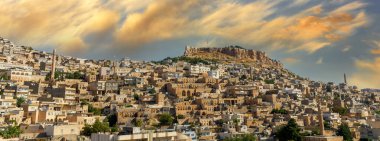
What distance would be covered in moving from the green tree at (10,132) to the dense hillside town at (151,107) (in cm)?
7

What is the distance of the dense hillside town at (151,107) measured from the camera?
1369 inches

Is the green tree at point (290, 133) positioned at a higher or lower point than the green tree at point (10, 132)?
lower

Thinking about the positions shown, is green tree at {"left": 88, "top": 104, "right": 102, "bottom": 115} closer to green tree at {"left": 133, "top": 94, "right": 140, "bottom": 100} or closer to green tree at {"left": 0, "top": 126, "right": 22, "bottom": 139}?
green tree at {"left": 133, "top": 94, "right": 140, "bottom": 100}

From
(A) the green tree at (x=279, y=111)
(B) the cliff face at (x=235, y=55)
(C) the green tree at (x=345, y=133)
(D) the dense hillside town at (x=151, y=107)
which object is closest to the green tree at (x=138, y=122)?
(D) the dense hillside town at (x=151, y=107)

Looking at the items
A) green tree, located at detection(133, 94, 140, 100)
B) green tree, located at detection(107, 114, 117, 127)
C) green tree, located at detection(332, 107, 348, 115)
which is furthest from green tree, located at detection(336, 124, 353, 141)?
green tree, located at detection(133, 94, 140, 100)

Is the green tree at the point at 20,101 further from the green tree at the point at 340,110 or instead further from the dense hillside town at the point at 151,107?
the green tree at the point at 340,110

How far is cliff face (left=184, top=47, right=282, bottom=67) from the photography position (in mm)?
113562

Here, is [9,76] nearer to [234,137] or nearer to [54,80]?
[54,80]

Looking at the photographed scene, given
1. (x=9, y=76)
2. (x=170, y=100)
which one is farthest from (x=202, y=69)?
(x=9, y=76)

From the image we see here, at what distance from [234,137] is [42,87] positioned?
25.3m

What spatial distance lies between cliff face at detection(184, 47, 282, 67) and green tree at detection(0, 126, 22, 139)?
80.6 metres

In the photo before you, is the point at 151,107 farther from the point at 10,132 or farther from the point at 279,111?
the point at 10,132

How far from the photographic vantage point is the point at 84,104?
45.2 meters

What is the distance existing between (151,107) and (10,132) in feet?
60.2
